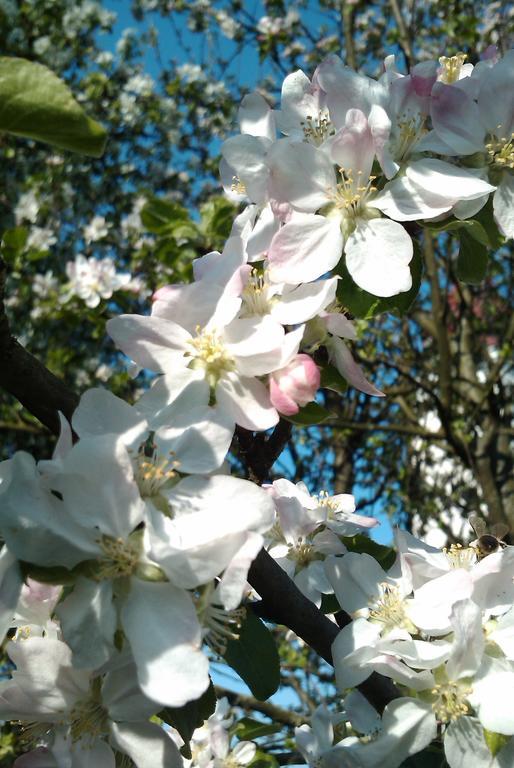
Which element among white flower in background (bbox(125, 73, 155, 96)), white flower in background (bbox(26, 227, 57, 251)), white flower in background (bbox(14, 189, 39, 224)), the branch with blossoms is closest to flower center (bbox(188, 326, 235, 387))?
the branch with blossoms

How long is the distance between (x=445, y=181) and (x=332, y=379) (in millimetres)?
318

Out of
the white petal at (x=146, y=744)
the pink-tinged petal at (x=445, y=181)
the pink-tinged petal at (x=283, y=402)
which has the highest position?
the pink-tinged petal at (x=445, y=181)

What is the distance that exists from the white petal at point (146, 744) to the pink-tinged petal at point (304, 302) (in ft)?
1.68

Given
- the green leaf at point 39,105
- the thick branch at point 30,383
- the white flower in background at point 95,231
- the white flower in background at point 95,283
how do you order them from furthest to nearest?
1. the white flower in background at point 95,231
2. the white flower in background at point 95,283
3. the thick branch at point 30,383
4. the green leaf at point 39,105

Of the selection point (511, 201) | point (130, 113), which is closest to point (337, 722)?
point (511, 201)

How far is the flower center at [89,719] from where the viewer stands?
0.93m

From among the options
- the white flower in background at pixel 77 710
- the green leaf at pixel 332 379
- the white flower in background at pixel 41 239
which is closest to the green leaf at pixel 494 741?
the white flower in background at pixel 77 710

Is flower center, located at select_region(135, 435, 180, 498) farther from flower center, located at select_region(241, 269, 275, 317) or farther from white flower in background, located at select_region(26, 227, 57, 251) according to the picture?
white flower in background, located at select_region(26, 227, 57, 251)

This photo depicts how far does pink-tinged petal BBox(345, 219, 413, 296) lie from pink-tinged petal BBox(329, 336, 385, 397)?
0.09 m

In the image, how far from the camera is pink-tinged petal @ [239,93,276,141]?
51.9 inches

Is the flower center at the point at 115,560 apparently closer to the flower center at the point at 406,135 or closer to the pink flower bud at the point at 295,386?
the pink flower bud at the point at 295,386

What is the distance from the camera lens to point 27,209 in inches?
224

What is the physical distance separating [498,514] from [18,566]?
3.28m

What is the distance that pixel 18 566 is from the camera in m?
0.80
